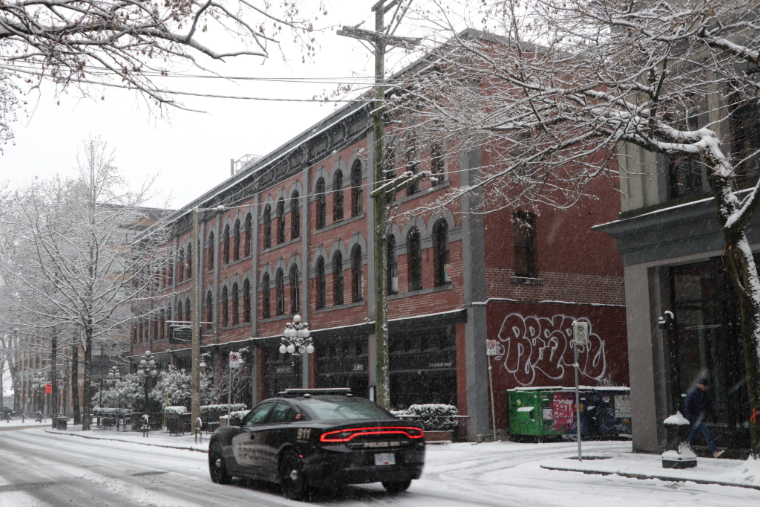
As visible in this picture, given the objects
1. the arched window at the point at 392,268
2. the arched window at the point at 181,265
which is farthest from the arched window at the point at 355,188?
the arched window at the point at 181,265

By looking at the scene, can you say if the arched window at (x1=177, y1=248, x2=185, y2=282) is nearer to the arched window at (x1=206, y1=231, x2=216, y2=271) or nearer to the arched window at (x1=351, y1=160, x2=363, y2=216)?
the arched window at (x1=206, y1=231, x2=216, y2=271)

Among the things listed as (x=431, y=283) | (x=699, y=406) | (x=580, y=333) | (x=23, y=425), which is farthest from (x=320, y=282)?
(x=23, y=425)

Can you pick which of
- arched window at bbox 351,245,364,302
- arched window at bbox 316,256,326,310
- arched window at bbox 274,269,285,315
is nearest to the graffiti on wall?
arched window at bbox 351,245,364,302

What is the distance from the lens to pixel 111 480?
12.7 metres

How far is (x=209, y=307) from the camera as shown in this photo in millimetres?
41094

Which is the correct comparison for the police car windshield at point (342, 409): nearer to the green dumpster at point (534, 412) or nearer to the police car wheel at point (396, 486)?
the police car wheel at point (396, 486)

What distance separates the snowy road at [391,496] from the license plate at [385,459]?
50cm

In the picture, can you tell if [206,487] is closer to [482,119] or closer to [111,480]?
[111,480]

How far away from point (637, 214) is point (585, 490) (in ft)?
24.4

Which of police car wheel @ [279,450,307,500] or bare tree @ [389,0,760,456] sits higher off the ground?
bare tree @ [389,0,760,456]

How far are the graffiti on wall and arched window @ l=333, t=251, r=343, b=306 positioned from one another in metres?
8.40

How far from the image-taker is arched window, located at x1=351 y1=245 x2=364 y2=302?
2777 centimetres

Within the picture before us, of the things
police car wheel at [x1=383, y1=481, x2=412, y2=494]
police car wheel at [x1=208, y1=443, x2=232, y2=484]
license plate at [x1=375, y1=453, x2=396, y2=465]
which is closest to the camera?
license plate at [x1=375, y1=453, x2=396, y2=465]

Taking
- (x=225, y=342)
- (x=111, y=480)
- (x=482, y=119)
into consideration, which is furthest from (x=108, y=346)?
(x=482, y=119)
